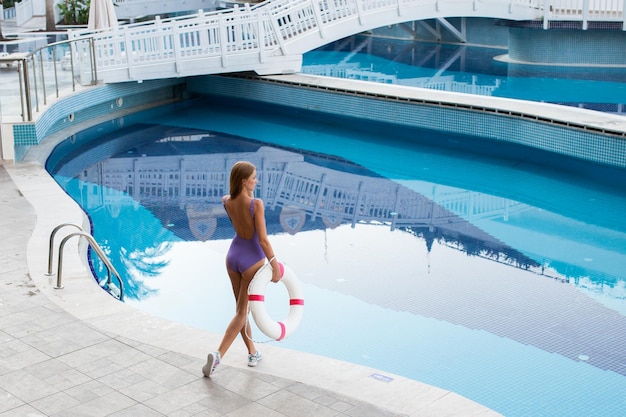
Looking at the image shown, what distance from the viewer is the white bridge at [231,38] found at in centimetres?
1423

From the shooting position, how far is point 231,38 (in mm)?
15172

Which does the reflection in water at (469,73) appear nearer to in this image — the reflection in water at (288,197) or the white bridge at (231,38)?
the white bridge at (231,38)

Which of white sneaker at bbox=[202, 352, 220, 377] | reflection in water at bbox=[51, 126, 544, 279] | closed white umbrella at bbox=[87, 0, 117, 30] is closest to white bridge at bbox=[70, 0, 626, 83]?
closed white umbrella at bbox=[87, 0, 117, 30]

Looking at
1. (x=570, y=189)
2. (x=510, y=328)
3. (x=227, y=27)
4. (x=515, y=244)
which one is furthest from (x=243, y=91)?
(x=510, y=328)

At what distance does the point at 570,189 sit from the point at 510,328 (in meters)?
4.53

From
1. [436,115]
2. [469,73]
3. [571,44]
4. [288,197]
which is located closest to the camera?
[288,197]

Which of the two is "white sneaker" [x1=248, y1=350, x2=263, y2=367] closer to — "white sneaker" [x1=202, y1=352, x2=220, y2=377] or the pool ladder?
"white sneaker" [x1=202, y1=352, x2=220, y2=377]

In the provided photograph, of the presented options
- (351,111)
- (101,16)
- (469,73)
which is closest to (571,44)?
(469,73)

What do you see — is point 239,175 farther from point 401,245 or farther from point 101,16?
point 101,16

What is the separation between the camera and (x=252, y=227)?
4.84m

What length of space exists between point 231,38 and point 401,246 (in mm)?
7570

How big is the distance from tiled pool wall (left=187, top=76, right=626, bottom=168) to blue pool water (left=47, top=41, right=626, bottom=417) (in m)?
0.29

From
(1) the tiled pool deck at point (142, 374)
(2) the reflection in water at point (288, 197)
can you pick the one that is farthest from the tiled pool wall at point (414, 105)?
(1) the tiled pool deck at point (142, 374)

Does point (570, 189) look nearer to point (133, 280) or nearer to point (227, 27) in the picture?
point (133, 280)
